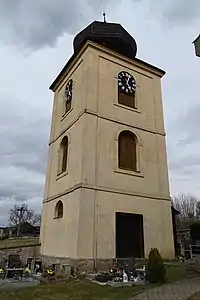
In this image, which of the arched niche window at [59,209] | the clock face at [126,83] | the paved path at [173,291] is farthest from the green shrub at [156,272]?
the clock face at [126,83]

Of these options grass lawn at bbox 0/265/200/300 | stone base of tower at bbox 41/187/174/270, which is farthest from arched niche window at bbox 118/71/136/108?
grass lawn at bbox 0/265/200/300

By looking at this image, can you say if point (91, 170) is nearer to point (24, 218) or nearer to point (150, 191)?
point (150, 191)

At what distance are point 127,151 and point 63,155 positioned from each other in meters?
3.69

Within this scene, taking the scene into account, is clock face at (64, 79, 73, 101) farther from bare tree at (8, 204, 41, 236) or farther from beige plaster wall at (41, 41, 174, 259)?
bare tree at (8, 204, 41, 236)

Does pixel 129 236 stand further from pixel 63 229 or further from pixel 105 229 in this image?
pixel 63 229

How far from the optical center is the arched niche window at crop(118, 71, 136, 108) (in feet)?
52.0

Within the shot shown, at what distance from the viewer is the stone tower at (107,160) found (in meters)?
12.2

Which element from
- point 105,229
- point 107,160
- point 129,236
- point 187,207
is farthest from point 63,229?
point 187,207

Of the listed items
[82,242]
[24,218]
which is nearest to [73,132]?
[82,242]

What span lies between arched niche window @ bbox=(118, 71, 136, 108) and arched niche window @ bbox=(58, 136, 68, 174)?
3.85 m

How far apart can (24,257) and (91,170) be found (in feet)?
20.2

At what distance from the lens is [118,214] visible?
12.8 metres

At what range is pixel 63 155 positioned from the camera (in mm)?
15812

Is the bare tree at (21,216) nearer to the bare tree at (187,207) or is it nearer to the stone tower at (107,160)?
the bare tree at (187,207)
